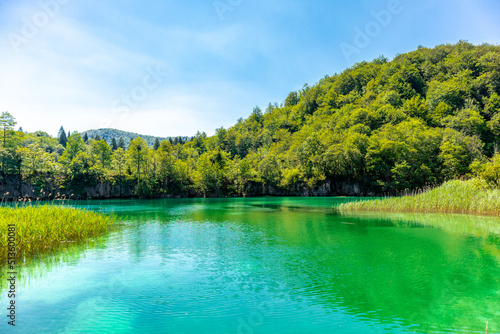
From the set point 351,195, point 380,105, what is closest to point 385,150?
point 351,195

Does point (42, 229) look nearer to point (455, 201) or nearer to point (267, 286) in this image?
point (267, 286)

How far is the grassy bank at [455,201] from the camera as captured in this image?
81.9 feet

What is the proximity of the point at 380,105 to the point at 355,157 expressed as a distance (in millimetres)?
32735

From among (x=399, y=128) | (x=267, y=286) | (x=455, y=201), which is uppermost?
(x=399, y=128)

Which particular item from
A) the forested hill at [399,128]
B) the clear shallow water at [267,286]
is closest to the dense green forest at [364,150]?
the forested hill at [399,128]

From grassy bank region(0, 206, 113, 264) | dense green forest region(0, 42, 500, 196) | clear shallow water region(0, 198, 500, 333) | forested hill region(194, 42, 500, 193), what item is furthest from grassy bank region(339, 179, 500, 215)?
grassy bank region(0, 206, 113, 264)

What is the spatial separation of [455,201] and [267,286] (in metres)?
26.1

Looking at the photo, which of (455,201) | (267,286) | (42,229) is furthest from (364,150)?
(42,229)

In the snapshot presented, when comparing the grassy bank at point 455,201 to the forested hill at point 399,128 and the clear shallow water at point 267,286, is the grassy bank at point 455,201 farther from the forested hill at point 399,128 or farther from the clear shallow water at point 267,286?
the forested hill at point 399,128

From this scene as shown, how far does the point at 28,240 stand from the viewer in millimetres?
13727

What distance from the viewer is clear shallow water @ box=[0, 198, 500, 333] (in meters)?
7.16

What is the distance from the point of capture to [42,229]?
14578 mm

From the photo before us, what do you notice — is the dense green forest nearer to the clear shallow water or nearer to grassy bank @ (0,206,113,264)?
the clear shallow water

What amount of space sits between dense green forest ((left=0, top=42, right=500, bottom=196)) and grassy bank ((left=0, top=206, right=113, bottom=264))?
55.7 meters
